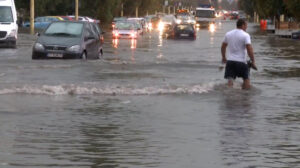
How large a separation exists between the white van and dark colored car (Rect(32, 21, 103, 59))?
1103 centimetres

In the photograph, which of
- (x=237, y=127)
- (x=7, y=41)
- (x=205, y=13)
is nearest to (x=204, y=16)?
(x=205, y=13)

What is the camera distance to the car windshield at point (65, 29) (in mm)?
29359

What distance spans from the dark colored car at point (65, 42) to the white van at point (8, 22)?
1103 cm

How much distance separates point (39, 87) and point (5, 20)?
74.2 ft

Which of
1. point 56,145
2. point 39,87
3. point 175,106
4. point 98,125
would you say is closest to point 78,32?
point 39,87

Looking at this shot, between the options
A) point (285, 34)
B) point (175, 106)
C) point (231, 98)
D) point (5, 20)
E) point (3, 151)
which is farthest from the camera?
point (285, 34)

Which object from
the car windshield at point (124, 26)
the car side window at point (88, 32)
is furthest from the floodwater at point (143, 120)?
the car windshield at point (124, 26)

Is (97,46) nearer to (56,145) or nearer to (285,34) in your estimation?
(56,145)

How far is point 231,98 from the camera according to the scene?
1808cm

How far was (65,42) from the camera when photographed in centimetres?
2895

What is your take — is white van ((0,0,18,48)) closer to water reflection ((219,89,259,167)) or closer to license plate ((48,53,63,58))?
license plate ((48,53,63,58))

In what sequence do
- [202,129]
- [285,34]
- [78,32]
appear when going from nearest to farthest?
[202,129]
[78,32]
[285,34]

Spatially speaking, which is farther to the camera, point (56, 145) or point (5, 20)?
point (5, 20)

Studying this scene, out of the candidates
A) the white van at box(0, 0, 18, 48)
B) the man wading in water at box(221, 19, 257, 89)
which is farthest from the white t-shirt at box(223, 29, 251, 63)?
the white van at box(0, 0, 18, 48)
